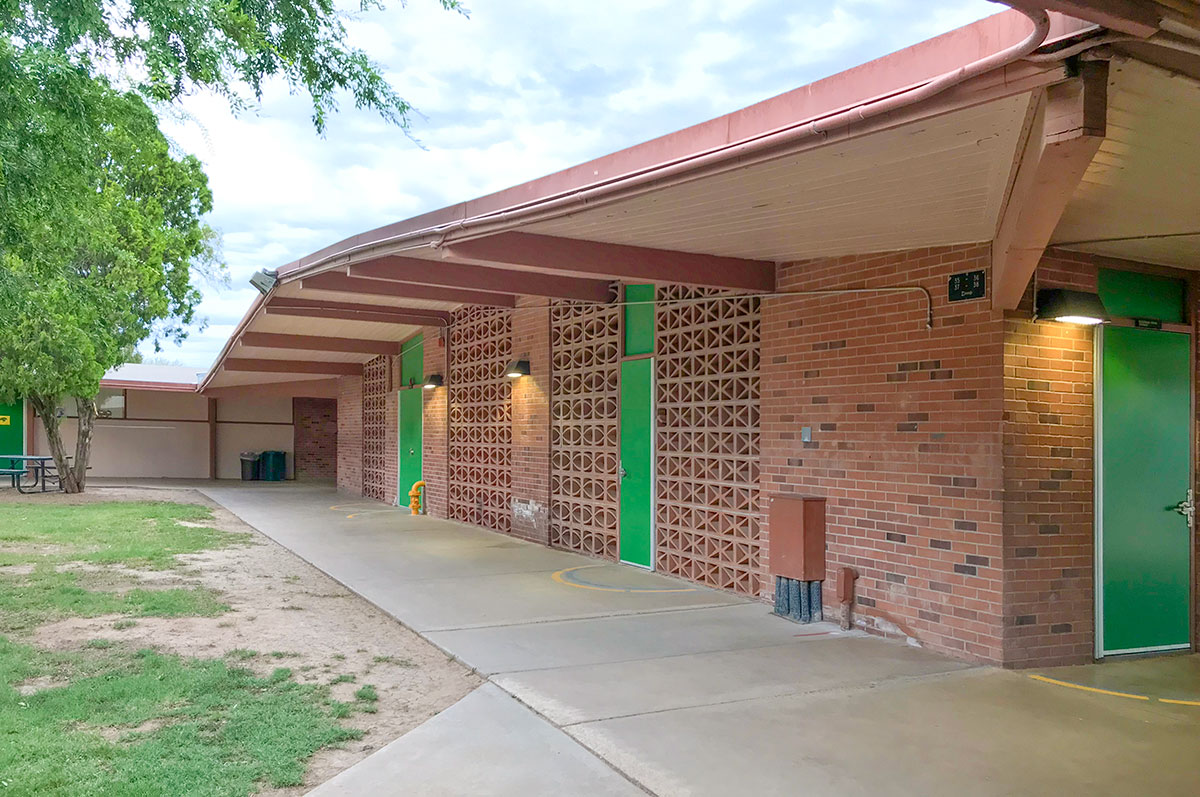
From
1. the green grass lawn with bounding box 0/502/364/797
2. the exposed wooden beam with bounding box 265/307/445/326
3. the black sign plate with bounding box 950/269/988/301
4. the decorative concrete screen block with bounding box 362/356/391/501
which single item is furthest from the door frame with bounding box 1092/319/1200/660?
the decorative concrete screen block with bounding box 362/356/391/501

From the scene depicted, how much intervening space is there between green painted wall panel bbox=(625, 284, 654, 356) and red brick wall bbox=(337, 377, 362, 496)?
12271 millimetres

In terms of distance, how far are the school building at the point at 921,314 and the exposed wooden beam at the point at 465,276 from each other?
0.10 ft

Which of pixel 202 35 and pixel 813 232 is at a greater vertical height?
pixel 202 35

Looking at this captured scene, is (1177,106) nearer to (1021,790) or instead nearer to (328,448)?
(1021,790)

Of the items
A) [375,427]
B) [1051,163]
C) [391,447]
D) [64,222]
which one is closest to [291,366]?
[375,427]

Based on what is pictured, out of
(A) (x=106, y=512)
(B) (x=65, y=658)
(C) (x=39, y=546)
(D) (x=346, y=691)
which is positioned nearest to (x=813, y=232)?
(D) (x=346, y=691)

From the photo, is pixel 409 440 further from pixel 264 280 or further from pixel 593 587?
pixel 593 587

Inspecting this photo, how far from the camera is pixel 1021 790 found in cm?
398

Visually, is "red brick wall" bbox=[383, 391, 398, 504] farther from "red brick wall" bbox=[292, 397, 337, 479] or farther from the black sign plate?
the black sign plate

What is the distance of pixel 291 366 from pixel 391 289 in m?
11.3

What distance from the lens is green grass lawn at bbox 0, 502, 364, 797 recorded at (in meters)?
3.94

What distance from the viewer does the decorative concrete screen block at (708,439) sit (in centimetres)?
841

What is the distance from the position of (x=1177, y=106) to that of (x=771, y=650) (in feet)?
13.8

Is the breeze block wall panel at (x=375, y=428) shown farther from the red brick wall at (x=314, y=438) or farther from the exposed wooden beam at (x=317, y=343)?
the red brick wall at (x=314, y=438)
